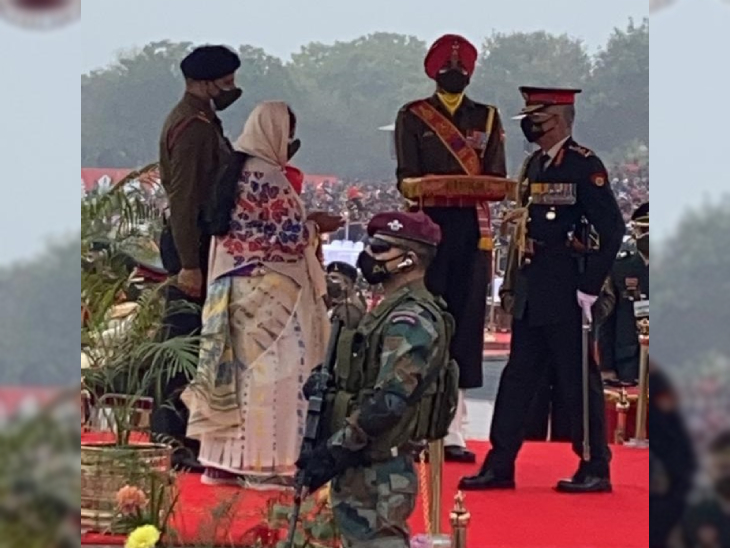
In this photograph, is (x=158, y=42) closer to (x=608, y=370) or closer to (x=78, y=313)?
(x=608, y=370)

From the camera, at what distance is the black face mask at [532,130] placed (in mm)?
6887

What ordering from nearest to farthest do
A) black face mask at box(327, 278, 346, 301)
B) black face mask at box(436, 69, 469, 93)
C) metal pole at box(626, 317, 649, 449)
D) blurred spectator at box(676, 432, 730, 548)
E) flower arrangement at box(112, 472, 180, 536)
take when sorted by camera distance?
blurred spectator at box(676, 432, 730, 548) < flower arrangement at box(112, 472, 180, 536) < black face mask at box(327, 278, 346, 301) < black face mask at box(436, 69, 469, 93) < metal pole at box(626, 317, 649, 449)

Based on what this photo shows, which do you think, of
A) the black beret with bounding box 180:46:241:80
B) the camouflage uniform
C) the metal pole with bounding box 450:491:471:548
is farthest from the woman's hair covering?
the camouflage uniform

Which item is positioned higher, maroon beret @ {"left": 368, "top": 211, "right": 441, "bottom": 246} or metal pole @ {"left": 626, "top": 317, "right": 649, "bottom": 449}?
maroon beret @ {"left": 368, "top": 211, "right": 441, "bottom": 246}

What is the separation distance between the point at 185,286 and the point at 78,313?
3.81m

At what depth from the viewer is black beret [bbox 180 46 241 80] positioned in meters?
6.87

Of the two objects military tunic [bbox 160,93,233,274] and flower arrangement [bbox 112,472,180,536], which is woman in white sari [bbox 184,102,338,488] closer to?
military tunic [bbox 160,93,233,274]

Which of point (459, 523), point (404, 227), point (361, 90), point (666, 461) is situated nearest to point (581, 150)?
point (361, 90)

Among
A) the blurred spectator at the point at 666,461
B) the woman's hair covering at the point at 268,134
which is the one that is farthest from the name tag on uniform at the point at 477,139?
the blurred spectator at the point at 666,461

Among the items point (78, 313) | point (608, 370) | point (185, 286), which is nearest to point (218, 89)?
point (185, 286)

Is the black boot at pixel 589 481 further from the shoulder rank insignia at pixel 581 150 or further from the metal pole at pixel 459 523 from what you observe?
the shoulder rank insignia at pixel 581 150

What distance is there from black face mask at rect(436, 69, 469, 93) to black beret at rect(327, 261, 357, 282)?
2.90 feet

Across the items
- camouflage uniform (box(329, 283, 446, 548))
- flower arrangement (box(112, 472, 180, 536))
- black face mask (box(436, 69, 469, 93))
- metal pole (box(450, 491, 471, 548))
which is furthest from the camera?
black face mask (box(436, 69, 469, 93))

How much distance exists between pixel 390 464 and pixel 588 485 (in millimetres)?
2285
